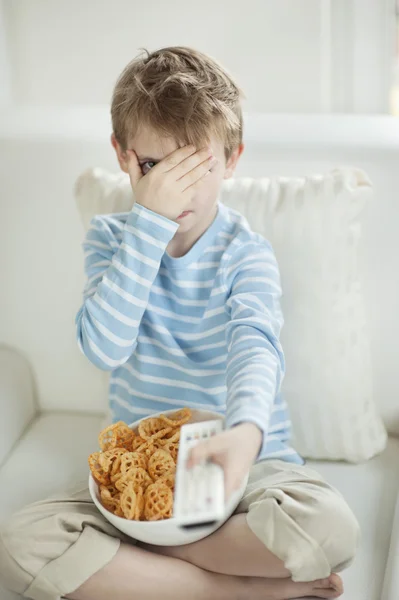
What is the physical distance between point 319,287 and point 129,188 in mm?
351

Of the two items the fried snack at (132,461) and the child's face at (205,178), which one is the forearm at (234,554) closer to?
the fried snack at (132,461)

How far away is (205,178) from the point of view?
1050 mm

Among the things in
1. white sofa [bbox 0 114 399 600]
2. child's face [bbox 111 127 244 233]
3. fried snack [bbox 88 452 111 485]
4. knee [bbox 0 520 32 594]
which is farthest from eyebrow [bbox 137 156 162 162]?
knee [bbox 0 520 32 594]

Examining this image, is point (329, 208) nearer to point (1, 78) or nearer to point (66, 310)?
point (66, 310)

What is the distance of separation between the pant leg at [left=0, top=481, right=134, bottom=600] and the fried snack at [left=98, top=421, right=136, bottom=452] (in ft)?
0.32

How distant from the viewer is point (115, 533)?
105 cm

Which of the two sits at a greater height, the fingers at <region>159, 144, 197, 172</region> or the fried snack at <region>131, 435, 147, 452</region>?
the fingers at <region>159, 144, 197, 172</region>

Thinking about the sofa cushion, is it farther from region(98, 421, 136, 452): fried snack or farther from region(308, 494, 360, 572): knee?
region(98, 421, 136, 452): fried snack

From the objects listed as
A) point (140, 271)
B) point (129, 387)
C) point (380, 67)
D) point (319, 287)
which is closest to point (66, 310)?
A: point (129, 387)

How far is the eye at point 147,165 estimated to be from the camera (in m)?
1.05

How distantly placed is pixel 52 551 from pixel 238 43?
997 millimetres

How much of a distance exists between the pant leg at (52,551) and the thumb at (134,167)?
0.46 meters

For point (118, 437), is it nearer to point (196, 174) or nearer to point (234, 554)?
point (234, 554)

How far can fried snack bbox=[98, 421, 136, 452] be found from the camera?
1.06 metres
